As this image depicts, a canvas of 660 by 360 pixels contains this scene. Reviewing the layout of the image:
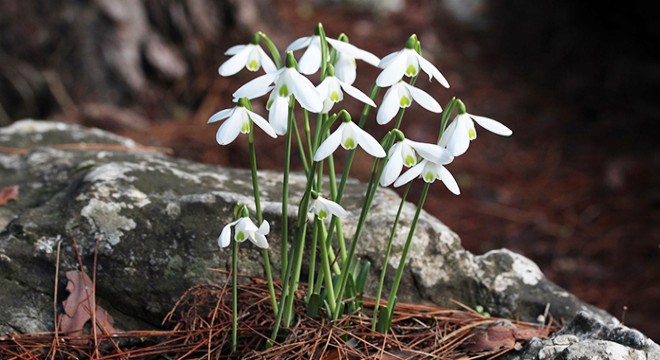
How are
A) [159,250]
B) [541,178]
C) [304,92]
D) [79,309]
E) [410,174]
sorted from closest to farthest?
[304,92], [410,174], [79,309], [159,250], [541,178]

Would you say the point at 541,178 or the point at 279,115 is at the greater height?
the point at 541,178

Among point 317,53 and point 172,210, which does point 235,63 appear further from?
point 172,210

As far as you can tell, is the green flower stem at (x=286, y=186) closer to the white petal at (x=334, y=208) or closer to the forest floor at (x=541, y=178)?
the white petal at (x=334, y=208)

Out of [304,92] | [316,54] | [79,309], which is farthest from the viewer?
[79,309]

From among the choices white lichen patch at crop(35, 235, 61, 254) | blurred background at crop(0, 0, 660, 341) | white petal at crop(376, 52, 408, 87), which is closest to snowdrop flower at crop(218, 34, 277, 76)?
white petal at crop(376, 52, 408, 87)

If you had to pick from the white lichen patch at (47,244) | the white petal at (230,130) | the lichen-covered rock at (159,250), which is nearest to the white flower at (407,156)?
the white petal at (230,130)

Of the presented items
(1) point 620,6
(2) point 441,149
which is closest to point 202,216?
(2) point 441,149

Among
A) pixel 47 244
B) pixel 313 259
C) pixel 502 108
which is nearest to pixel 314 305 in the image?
pixel 313 259
